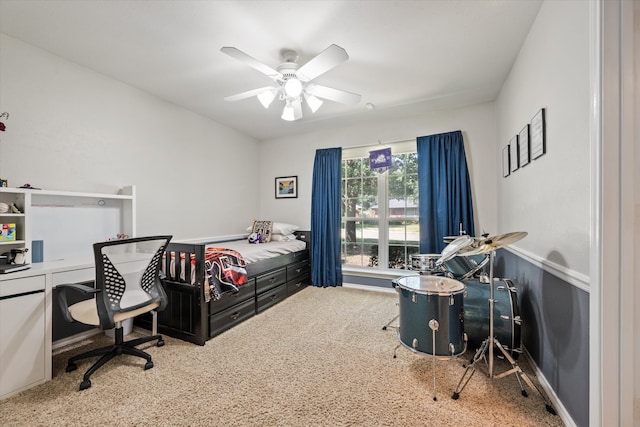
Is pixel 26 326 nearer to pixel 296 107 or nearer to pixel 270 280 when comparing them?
pixel 270 280

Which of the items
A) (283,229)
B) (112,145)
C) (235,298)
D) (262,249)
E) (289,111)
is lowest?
(235,298)

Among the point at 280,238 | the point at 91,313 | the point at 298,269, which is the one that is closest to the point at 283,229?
the point at 280,238

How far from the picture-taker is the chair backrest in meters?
1.70

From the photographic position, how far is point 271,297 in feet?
10.5

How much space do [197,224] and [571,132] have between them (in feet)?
12.5

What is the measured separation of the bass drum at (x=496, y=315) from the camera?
181 centimetres

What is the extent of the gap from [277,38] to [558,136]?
80.6 inches

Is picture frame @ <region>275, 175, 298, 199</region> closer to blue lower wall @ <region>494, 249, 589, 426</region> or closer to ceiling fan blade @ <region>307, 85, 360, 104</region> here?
ceiling fan blade @ <region>307, 85, 360, 104</region>

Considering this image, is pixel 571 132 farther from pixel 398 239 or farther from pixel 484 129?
pixel 398 239

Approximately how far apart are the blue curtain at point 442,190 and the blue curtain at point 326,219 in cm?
124

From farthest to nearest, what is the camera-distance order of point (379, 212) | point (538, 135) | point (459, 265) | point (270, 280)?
point (379, 212) < point (270, 280) < point (459, 265) < point (538, 135)

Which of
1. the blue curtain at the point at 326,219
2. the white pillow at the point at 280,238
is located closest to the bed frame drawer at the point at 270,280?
the white pillow at the point at 280,238

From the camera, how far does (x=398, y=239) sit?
12.8ft

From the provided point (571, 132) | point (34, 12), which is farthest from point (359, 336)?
point (34, 12)
